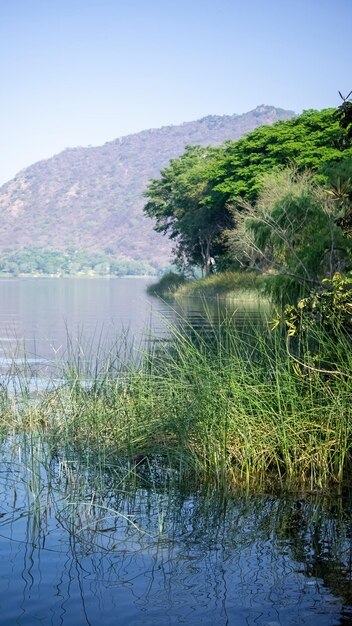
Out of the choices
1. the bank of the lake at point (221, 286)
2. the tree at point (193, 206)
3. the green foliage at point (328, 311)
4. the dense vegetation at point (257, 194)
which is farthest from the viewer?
the tree at point (193, 206)

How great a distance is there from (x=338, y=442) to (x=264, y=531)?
1.70m

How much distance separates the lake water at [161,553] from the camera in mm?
5832

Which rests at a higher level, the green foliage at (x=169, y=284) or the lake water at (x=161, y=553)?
the lake water at (x=161, y=553)

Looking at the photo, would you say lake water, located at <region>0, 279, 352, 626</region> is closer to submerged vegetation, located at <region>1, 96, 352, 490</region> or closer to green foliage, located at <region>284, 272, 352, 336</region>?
submerged vegetation, located at <region>1, 96, 352, 490</region>

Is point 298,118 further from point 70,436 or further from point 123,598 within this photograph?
point 123,598

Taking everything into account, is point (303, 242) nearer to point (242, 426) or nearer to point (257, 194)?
point (242, 426)

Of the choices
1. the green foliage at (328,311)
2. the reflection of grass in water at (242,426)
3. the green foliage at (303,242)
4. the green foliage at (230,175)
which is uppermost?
the green foliage at (230,175)

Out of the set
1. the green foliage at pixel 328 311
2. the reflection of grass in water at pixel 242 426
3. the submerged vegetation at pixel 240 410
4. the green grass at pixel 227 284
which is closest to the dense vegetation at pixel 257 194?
the green grass at pixel 227 284

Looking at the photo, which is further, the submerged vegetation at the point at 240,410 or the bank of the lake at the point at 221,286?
the bank of the lake at the point at 221,286

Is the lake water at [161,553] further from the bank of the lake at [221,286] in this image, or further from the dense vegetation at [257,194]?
the bank of the lake at [221,286]

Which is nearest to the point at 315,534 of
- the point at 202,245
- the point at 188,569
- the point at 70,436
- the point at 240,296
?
the point at 188,569

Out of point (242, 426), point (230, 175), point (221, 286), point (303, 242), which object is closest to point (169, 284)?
point (230, 175)

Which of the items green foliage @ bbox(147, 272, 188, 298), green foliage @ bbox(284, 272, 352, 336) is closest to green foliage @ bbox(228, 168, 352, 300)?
green foliage @ bbox(284, 272, 352, 336)

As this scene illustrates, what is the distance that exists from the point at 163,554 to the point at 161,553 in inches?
1.0
